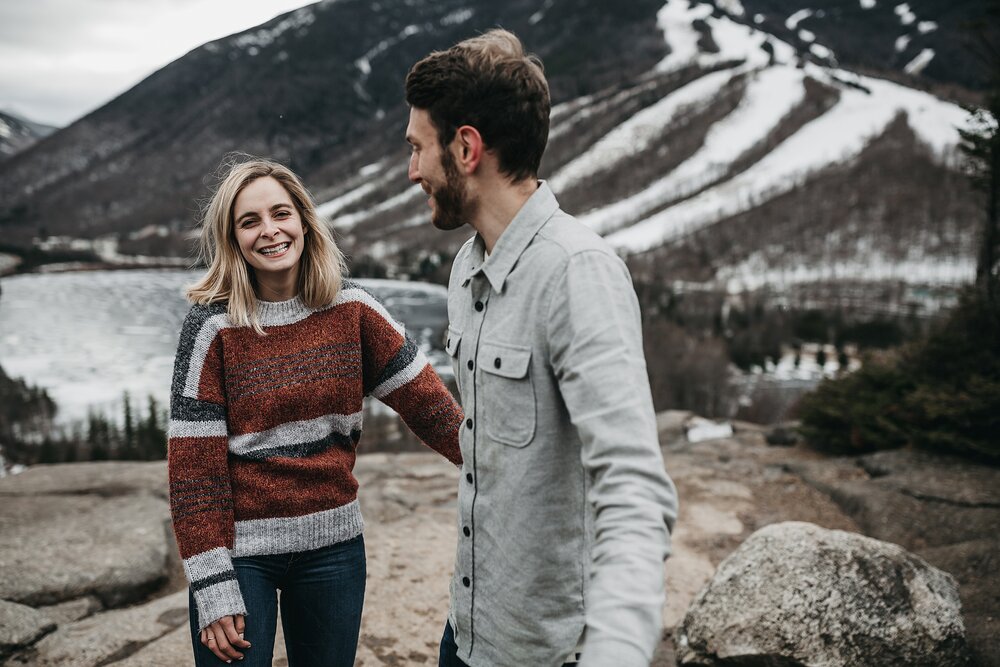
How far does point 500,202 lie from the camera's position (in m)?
1.66

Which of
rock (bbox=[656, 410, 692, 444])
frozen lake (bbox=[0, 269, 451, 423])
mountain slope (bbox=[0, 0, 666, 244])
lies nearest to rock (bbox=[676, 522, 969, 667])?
rock (bbox=[656, 410, 692, 444])

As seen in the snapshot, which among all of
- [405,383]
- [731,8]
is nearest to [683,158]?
[731,8]

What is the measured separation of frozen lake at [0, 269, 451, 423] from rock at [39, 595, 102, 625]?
71.5ft

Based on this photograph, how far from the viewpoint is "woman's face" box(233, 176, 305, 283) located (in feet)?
7.07

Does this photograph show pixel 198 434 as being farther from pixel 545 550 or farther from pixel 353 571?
pixel 545 550

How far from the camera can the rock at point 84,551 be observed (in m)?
4.77

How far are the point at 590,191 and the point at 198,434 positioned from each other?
117901 millimetres

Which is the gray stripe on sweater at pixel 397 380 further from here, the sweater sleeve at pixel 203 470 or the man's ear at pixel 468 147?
the man's ear at pixel 468 147

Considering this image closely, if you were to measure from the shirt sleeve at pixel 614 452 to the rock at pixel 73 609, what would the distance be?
4.48 meters

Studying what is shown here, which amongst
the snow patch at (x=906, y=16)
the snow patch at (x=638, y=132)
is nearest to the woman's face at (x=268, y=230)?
the snow patch at (x=638, y=132)

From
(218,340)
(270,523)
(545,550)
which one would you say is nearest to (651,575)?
(545,550)

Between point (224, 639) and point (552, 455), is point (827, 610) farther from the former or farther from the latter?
point (224, 639)

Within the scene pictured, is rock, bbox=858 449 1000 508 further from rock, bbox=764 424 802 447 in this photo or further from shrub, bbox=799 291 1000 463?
rock, bbox=764 424 802 447

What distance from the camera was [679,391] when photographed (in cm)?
2916
